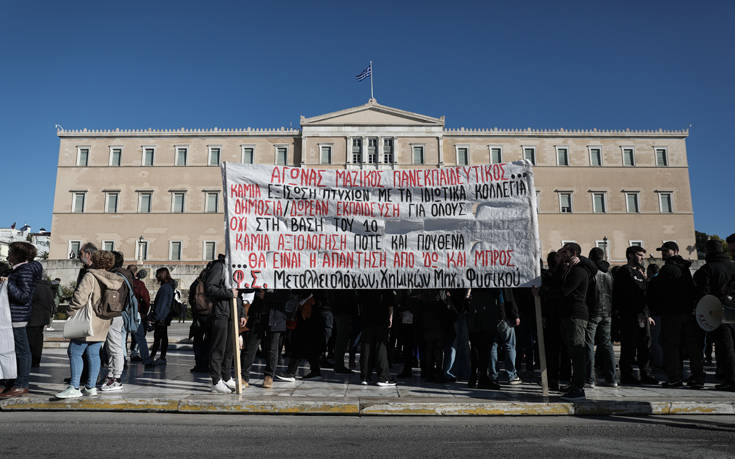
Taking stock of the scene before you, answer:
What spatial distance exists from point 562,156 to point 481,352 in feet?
144

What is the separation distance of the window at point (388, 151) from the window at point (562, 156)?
601 inches

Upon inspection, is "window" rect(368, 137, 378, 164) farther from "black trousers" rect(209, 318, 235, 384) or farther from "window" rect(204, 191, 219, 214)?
"black trousers" rect(209, 318, 235, 384)

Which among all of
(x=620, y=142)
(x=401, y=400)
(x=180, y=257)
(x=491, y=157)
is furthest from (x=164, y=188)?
(x=401, y=400)

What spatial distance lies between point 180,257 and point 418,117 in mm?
24579

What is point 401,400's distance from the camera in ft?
18.5

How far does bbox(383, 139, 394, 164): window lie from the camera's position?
45.4m

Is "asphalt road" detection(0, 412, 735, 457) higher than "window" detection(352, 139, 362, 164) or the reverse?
the reverse

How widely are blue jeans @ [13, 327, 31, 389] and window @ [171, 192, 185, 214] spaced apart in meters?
41.8

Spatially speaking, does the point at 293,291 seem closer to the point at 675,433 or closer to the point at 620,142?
the point at 675,433

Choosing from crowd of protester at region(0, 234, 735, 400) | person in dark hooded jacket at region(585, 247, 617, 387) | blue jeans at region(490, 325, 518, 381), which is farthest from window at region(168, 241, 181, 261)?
person in dark hooded jacket at region(585, 247, 617, 387)

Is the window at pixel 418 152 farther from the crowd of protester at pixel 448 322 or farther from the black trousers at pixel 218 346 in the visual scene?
the black trousers at pixel 218 346

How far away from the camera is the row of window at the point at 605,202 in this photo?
45.4 meters

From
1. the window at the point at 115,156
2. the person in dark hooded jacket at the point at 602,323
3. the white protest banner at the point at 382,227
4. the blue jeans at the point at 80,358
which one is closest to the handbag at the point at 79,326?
the blue jeans at the point at 80,358

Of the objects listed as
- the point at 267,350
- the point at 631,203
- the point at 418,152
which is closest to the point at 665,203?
the point at 631,203
